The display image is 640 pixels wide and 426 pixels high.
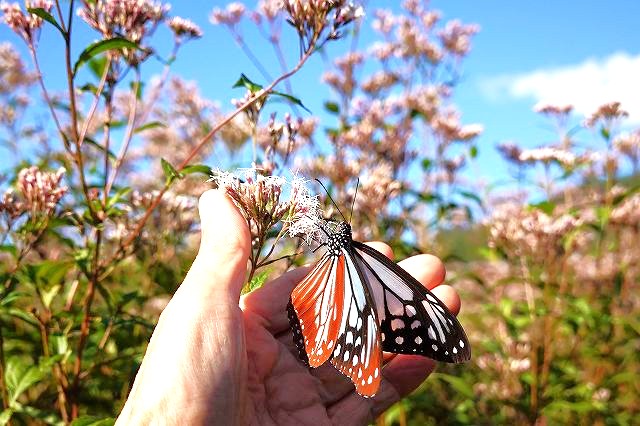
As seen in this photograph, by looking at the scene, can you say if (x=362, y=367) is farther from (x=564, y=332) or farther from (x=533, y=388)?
(x=564, y=332)

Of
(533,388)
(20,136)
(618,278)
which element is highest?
(20,136)

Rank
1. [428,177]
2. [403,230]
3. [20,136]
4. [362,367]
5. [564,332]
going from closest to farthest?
[362,367], [403,230], [564,332], [428,177], [20,136]

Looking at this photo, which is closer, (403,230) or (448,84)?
(403,230)

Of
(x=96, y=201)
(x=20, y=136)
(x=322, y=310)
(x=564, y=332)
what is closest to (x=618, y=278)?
(x=564, y=332)

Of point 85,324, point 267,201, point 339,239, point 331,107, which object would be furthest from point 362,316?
point 331,107

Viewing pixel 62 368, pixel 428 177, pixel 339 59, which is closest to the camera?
pixel 62 368

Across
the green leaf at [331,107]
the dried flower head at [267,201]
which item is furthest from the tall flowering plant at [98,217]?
the green leaf at [331,107]

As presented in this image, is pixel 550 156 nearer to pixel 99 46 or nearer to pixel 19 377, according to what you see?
pixel 99 46

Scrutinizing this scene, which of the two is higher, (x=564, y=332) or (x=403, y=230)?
(x=403, y=230)
